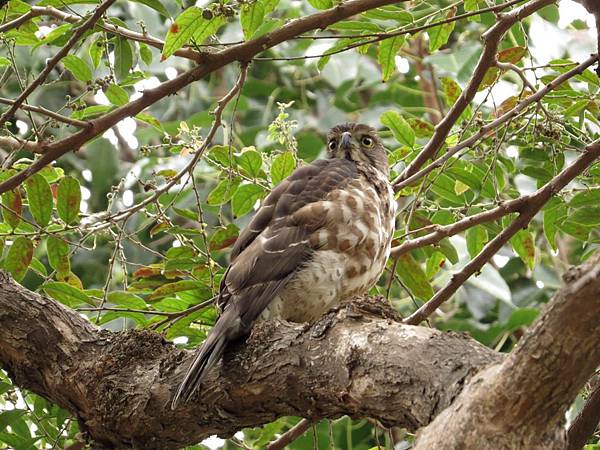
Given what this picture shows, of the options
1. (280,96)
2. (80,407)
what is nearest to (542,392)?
(80,407)

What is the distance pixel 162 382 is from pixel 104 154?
3.39 meters

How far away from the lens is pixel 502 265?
5.77 m

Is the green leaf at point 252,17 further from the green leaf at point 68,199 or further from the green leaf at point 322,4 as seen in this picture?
the green leaf at point 68,199

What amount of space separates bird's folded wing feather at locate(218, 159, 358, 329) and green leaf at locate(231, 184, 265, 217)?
0.24 ft

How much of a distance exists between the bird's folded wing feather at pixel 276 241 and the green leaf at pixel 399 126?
12.5 inches

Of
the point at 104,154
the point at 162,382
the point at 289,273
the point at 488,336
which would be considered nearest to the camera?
the point at 162,382

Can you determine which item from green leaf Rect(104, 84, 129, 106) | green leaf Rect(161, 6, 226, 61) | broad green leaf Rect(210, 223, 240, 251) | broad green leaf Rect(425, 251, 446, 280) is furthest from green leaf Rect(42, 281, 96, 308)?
broad green leaf Rect(425, 251, 446, 280)

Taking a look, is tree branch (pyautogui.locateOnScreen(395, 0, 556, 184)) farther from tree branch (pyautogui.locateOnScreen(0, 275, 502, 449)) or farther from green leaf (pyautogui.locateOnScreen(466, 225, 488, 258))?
tree branch (pyautogui.locateOnScreen(0, 275, 502, 449))

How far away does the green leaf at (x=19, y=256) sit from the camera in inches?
145

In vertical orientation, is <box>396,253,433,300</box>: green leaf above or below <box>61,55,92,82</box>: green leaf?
below

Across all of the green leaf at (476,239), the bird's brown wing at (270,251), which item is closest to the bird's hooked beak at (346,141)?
the bird's brown wing at (270,251)

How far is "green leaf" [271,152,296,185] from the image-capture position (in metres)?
3.95

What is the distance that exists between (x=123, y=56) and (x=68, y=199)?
55cm

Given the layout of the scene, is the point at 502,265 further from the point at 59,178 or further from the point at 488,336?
the point at 59,178
